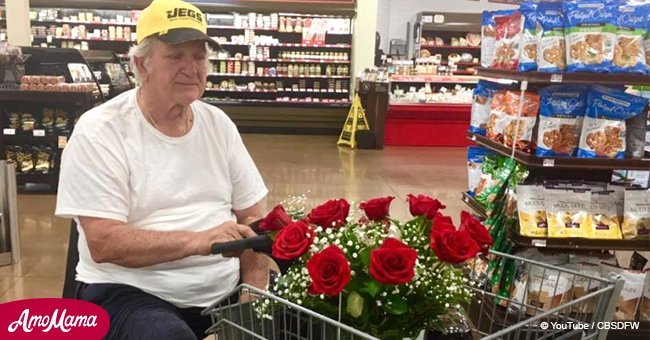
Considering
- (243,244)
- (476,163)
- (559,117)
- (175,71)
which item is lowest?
(476,163)

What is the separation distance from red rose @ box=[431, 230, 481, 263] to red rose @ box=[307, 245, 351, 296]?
0.60 feet

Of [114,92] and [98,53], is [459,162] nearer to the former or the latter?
[114,92]

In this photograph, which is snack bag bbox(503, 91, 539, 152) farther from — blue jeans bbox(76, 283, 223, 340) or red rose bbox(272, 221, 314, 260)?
red rose bbox(272, 221, 314, 260)

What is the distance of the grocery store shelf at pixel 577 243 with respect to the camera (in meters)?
2.73

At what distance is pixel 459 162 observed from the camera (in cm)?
791

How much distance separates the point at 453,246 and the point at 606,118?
6.58ft

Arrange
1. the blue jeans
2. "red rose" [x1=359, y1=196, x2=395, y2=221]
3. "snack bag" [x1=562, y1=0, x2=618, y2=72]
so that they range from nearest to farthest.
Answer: "red rose" [x1=359, y1=196, x2=395, y2=221], the blue jeans, "snack bag" [x1=562, y1=0, x2=618, y2=72]

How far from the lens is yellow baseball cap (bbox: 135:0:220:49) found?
5.53 ft

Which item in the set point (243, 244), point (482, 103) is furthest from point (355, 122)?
point (243, 244)

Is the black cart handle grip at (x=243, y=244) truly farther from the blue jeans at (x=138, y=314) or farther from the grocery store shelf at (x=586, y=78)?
the grocery store shelf at (x=586, y=78)

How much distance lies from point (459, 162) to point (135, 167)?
6.69 m

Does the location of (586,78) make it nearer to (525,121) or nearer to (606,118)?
(606,118)

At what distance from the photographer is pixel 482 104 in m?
3.18

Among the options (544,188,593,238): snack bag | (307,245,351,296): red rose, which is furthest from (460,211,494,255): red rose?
(544,188,593,238): snack bag
